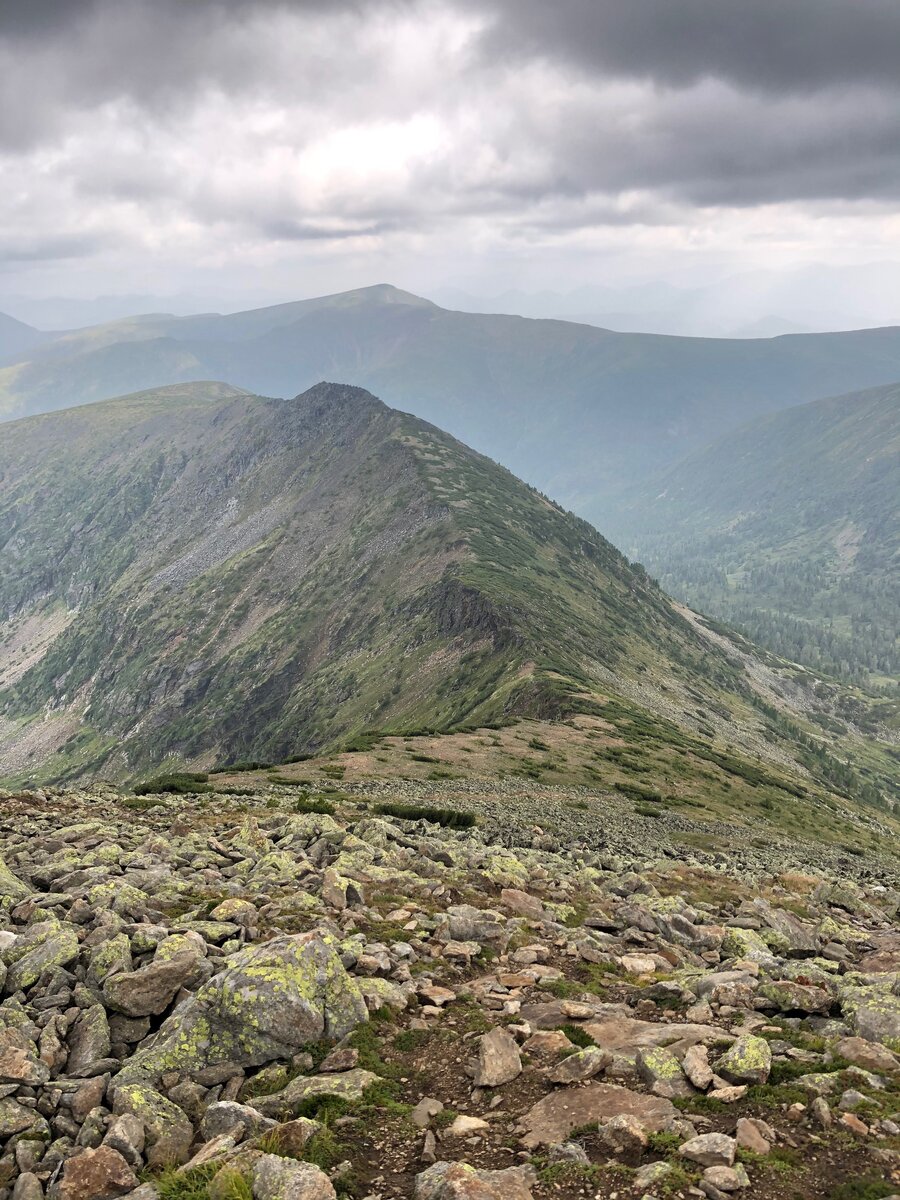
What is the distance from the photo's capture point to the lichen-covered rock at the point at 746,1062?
16562mm

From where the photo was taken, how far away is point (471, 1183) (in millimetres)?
13188

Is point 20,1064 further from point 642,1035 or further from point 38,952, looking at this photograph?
point 642,1035

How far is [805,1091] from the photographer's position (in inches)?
628

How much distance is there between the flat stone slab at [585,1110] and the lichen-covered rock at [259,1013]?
5.77 m

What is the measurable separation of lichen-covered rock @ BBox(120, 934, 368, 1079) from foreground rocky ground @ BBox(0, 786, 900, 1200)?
0.06m

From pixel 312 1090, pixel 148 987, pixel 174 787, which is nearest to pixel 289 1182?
pixel 312 1090

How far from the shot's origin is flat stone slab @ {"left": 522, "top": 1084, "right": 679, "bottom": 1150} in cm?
1522

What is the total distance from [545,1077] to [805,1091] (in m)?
5.66

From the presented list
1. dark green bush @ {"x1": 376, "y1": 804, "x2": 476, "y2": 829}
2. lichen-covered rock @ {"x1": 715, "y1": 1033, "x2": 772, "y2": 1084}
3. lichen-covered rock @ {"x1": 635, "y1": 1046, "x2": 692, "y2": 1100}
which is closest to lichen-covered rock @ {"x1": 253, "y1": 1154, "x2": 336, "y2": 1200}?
lichen-covered rock @ {"x1": 635, "y1": 1046, "x2": 692, "y2": 1100}

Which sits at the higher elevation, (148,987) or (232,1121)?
(148,987)

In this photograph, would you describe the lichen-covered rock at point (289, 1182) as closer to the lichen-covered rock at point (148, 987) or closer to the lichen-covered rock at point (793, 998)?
the lichen-covered rock at point (148, 987)

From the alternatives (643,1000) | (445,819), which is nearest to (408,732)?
(445,819)

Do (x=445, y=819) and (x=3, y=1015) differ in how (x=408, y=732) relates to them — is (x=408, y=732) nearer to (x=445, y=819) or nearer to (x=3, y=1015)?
(x=445, y=819)

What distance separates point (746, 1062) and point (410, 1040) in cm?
826
